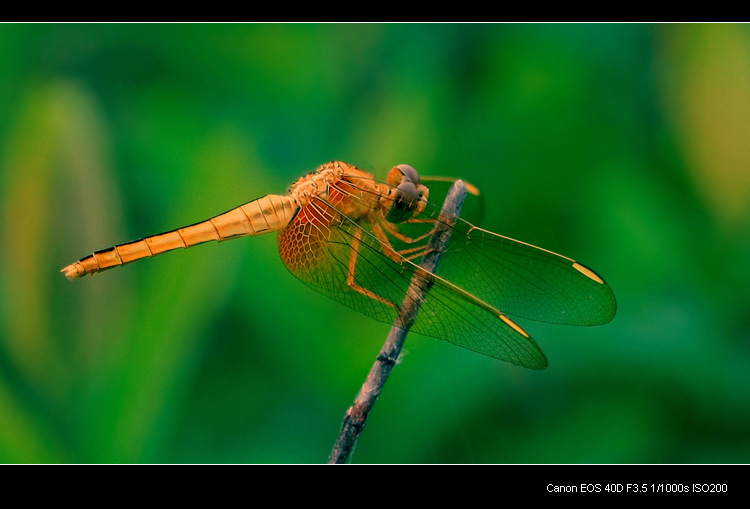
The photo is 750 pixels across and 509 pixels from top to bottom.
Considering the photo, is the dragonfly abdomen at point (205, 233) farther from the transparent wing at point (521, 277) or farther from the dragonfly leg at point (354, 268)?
the transparent wing at point (521, 277)

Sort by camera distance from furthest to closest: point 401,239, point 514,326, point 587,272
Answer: point 401,239 < point 587,272 < point 514,326

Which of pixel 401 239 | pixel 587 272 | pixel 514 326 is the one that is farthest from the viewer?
pixel 401 239

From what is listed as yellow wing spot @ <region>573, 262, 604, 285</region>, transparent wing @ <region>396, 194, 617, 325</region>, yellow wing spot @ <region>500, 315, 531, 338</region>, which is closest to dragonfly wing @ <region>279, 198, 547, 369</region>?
yellow wing spot @ <region>500, 315, 531, 338</region>

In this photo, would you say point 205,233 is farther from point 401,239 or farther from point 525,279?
point 525,279

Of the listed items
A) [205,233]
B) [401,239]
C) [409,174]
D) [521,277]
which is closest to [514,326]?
[521,277]

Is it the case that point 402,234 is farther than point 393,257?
Yes

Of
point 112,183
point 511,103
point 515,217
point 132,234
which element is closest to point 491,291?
point 515,217

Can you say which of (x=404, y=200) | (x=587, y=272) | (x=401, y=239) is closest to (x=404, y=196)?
(x=404, y=200)

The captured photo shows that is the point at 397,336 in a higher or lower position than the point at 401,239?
lower
